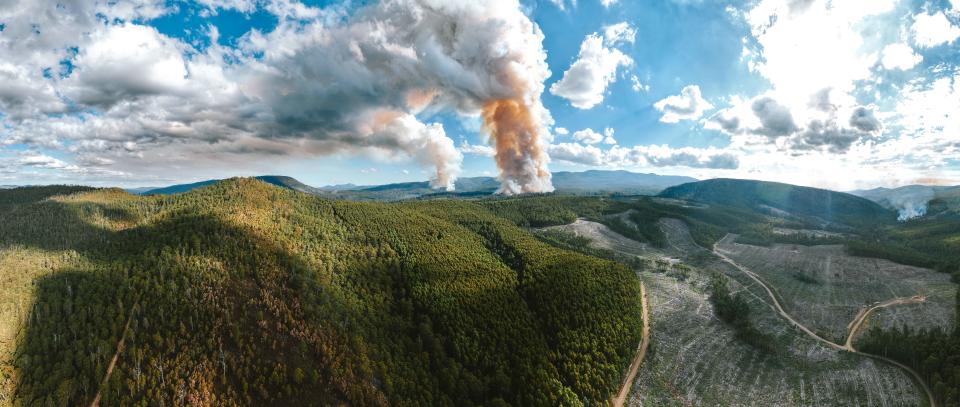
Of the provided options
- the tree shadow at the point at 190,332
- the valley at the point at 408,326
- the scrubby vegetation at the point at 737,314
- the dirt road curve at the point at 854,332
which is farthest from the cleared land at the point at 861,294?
the tree shadow at the point at 190,332

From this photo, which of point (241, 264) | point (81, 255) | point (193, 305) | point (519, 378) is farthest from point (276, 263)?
point (519, 378)

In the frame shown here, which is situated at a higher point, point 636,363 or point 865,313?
point 865,313

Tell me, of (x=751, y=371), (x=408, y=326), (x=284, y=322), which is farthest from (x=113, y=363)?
(x=751, y=371)

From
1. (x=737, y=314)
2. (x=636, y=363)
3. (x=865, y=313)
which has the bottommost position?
(x=636, y=363)

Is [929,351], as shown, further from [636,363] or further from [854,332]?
[636,363]

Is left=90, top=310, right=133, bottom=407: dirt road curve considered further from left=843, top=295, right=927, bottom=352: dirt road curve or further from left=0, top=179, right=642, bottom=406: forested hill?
left=843, top=295, right=927, bottom=352: dirt road curve

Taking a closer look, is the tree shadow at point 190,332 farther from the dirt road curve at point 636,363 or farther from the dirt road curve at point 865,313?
the dirt road curve at point 865,313
